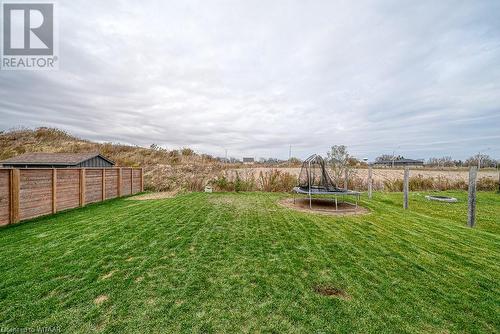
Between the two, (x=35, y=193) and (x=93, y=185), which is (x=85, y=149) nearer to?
(x=93, y=185)

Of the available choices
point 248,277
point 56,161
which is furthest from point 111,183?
point 248,277

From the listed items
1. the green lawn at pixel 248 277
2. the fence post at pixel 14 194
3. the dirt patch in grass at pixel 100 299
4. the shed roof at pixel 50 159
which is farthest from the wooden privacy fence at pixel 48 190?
the dirt patch in grass at pixel 100 299

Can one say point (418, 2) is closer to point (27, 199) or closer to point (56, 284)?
point (56, 284)

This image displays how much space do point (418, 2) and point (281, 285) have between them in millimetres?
9862

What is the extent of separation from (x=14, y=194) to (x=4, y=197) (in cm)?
20

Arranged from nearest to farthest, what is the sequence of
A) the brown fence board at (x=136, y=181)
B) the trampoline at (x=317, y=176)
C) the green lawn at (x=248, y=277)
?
1. the green lawn at (x=248, y=277)
2. the trampoline at (x=317, y=176)
3. the brown fence board at (x=136, y=181)

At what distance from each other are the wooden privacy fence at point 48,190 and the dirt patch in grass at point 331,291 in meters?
7.52

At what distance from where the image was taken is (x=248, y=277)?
9.49 ft

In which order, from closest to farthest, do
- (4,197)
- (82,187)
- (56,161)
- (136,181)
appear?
(4,197) → (82,187) → (56,161) → (136,181)

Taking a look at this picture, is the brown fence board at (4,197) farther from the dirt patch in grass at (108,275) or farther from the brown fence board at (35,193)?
the dirt patch in grass at (108,275)

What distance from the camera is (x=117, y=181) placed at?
35.1 ft

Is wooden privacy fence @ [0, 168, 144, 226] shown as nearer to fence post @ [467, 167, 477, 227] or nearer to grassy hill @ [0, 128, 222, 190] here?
grassy hill @ [0, 128, 222, 190]

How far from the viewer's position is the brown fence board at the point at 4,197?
17.3ft

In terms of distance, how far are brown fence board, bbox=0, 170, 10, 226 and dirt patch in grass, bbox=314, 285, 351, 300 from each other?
7.51 meters
